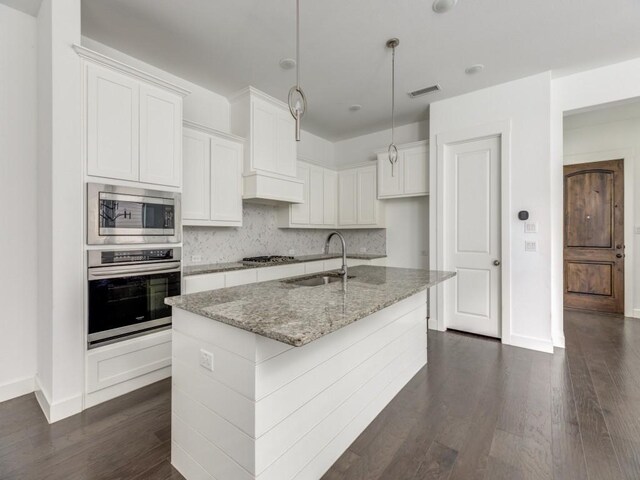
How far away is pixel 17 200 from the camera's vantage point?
229cm

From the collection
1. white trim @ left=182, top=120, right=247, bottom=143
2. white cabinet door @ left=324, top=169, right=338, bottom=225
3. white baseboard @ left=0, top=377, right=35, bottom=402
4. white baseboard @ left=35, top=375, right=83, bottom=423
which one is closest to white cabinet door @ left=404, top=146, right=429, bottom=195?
white cabinet door @ left=324, top=169, right=338, bottom=225

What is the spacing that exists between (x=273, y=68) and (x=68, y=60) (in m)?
1.75

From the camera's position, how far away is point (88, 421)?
202 cm

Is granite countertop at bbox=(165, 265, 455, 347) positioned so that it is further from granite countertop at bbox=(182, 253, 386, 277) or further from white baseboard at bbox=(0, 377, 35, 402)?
white baseboard at bbox=(0, 377, 35, 402)

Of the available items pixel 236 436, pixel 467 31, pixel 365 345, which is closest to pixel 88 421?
pixel 236 436

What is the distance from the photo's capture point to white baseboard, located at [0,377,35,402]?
2234 millimetres

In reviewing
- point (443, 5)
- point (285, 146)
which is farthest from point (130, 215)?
point (443, 5)

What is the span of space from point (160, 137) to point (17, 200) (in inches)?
44.4

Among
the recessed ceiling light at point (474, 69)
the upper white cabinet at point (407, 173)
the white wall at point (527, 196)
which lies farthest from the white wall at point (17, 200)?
the white wall at point (527, 196)

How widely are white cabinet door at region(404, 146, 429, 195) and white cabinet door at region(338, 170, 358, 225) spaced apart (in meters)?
0.89

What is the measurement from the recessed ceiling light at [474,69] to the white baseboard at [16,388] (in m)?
4.79

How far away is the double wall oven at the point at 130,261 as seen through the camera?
2174 mm

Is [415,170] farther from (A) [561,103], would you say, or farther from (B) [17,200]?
(B) [17,200]

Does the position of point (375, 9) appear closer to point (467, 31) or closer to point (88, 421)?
point (467, 31)
